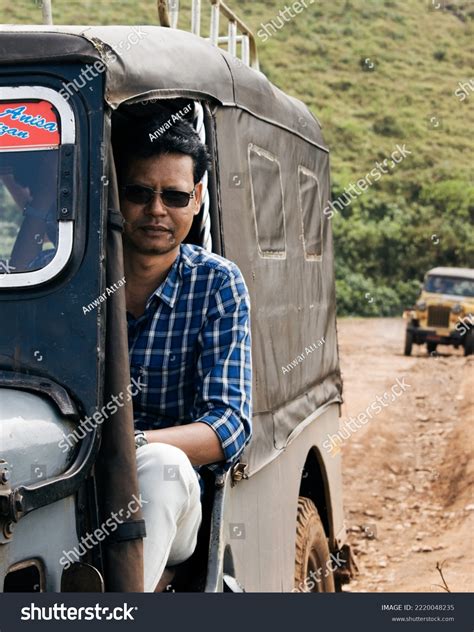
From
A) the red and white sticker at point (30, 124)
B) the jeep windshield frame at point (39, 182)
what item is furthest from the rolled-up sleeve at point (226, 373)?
the red and white sticker at point (30, 124)

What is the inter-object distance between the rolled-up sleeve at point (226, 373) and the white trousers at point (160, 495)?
232 mm

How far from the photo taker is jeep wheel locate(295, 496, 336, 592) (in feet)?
16.8

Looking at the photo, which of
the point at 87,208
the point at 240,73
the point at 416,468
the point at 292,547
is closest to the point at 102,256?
the point at 87,208

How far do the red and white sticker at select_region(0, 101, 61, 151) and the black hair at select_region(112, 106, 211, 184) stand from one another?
1.36 feet

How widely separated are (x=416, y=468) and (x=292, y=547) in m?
7.65

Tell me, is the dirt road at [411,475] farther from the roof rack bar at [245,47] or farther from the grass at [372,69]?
the grass at [372,69]

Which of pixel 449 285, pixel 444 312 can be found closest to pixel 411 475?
pixel 444 312

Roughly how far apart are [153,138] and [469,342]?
1926 centimetres

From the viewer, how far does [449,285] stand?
22109mm

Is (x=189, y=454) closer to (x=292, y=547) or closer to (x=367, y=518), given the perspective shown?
(x=292, y=547)

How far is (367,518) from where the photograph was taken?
1015 cm

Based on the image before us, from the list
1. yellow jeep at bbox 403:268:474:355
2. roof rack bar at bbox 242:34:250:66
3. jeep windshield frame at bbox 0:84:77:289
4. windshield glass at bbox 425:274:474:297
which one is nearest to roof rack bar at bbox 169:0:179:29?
roof rack bar at bbox 242:34:250:66

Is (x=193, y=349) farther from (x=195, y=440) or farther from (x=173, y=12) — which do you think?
(x=173, y=12)
